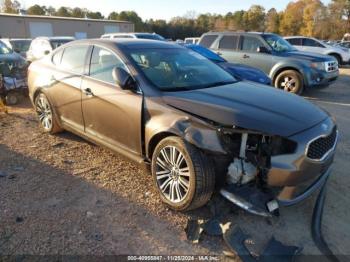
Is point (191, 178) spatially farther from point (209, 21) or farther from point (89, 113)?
point (209, 21)

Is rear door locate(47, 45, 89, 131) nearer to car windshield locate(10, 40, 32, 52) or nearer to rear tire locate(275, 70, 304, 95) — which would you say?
rear tire locate(275, 70, 304, 95)

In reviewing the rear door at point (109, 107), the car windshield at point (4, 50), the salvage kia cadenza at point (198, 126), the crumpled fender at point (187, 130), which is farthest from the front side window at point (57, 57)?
the car windshield at point (4, 50)

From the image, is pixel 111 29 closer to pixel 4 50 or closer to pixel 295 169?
pixel 4 50

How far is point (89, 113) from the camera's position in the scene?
4.32m

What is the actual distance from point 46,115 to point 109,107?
2126 mm

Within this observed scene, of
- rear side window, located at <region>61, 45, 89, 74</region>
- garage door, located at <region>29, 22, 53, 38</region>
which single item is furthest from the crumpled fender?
garage door, located at <region>29, 22, 53, 38</region>

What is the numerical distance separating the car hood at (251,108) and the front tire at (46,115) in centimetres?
267

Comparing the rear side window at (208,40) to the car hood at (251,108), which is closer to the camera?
the car hood at (251,108)

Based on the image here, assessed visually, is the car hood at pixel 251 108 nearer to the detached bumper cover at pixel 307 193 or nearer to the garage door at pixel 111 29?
the detached bumper cover at pixel 307 193

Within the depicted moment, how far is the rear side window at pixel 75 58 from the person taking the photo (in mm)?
4566

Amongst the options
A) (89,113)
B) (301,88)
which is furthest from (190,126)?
(301,88)

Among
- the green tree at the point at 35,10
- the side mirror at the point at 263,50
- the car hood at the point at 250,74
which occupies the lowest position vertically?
the car hood at the point at 250,74

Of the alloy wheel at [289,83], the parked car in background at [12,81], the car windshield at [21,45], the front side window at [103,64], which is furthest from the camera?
the car windshield at [21,45]

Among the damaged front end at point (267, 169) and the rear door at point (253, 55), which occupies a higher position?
the rear door at point (253, 55)
